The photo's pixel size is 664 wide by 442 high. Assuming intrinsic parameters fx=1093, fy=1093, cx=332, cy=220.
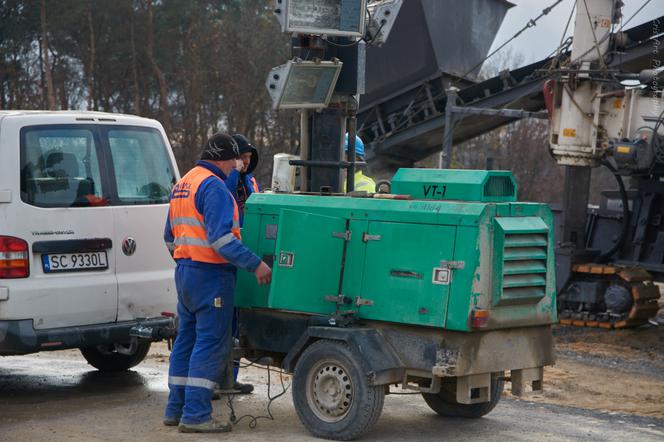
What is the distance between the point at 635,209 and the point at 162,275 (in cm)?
871

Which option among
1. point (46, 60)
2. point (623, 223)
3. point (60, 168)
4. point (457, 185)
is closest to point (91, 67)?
point (46, 60)

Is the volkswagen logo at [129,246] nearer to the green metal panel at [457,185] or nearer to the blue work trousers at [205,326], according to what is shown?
the blue work trousers at [205,326]

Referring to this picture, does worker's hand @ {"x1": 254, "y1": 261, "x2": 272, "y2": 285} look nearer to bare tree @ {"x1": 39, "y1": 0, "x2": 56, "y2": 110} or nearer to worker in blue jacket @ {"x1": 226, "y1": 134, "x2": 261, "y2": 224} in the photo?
worker in blue jacket @ {"x1": 226, "y1": 134, "x2": 261, "y2": 224}

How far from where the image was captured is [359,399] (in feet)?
22.7

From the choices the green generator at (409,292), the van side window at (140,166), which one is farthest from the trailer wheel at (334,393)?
the van side window at (140,166)

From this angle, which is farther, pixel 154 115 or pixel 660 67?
pixel 154 115

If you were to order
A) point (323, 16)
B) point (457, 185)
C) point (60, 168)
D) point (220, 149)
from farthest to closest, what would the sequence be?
point (60, 168)
point (323, 16)
point (220, 149)
point (457, 185)

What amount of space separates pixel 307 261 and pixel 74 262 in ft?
6.30

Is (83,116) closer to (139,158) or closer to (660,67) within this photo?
(139,158)

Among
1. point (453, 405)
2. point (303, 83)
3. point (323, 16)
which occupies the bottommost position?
point (453, 405)

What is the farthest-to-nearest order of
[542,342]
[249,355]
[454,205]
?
[249,355] < [542,342] < [454,205]

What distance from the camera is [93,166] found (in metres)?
8.38

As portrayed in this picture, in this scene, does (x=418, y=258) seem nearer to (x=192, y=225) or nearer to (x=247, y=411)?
(x=192, y=225)

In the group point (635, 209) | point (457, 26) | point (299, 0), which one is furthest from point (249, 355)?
point (457, 26)
